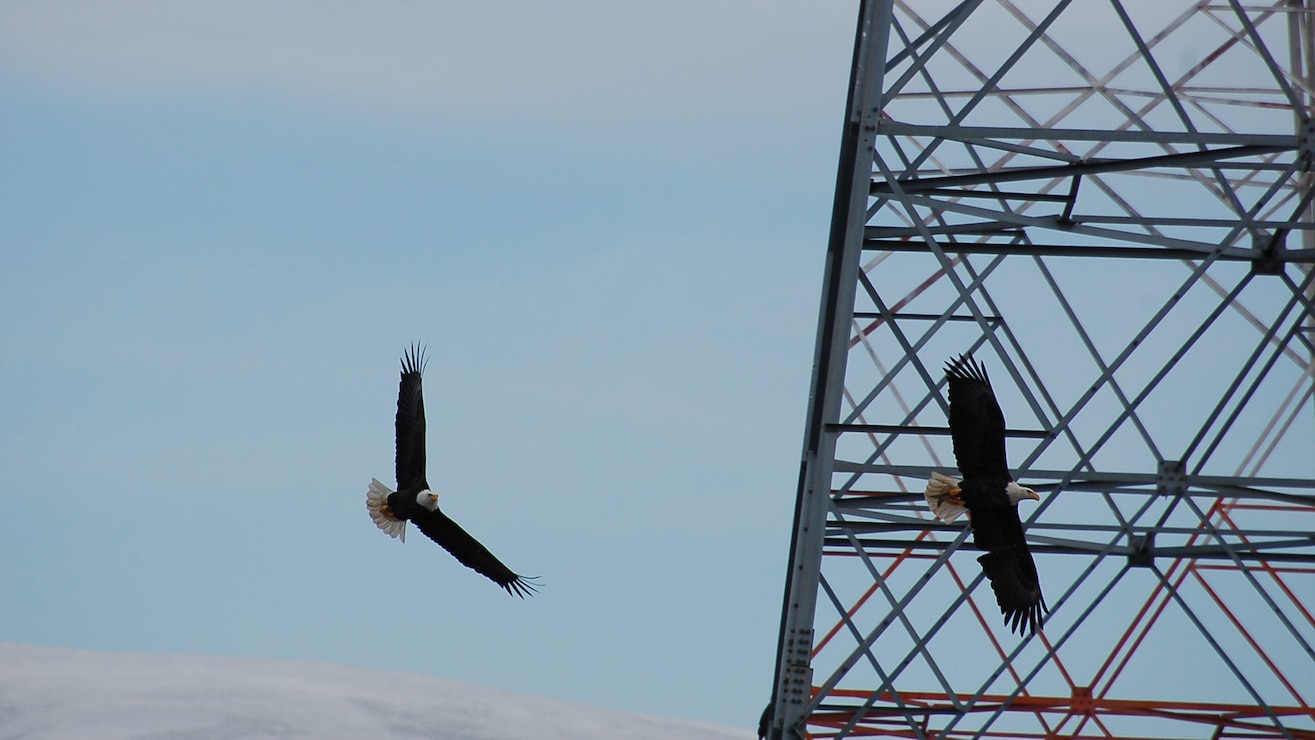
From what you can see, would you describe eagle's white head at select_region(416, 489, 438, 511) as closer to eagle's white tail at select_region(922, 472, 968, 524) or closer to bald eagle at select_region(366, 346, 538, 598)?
bald eagle at select_region(366, 346, 538, 598)

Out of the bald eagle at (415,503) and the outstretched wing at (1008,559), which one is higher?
the bald eagle at (415,503)

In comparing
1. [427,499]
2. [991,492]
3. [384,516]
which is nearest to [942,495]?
[991,492]

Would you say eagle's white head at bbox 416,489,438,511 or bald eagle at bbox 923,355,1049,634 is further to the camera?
eagle's white head at bbox 416,489,438,511

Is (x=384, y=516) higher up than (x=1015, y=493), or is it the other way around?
(x=384, y=516)

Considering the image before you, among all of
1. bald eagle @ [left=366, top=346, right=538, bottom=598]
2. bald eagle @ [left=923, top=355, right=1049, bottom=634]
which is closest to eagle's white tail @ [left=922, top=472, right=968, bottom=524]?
bald eagle @ [left=923, top=355, right=1049, bottom=634]

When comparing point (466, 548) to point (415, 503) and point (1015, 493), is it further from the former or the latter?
point (1015, 493)

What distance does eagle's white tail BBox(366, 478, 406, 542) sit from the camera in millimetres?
12914

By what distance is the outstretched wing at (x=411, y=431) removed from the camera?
12.3 meters

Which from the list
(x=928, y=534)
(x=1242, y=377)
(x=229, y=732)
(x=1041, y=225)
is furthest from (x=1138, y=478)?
(x=229, y=732)

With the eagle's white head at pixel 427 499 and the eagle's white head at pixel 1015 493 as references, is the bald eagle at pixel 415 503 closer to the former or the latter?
the eagle's white head at pixel 427 499

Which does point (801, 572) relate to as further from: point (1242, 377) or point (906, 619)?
point (1242, 377)

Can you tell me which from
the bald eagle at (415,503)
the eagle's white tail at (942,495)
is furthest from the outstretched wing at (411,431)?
the eagle's white tail at (942,495)

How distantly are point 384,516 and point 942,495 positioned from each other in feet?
14.4

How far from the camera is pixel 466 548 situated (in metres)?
13.0
